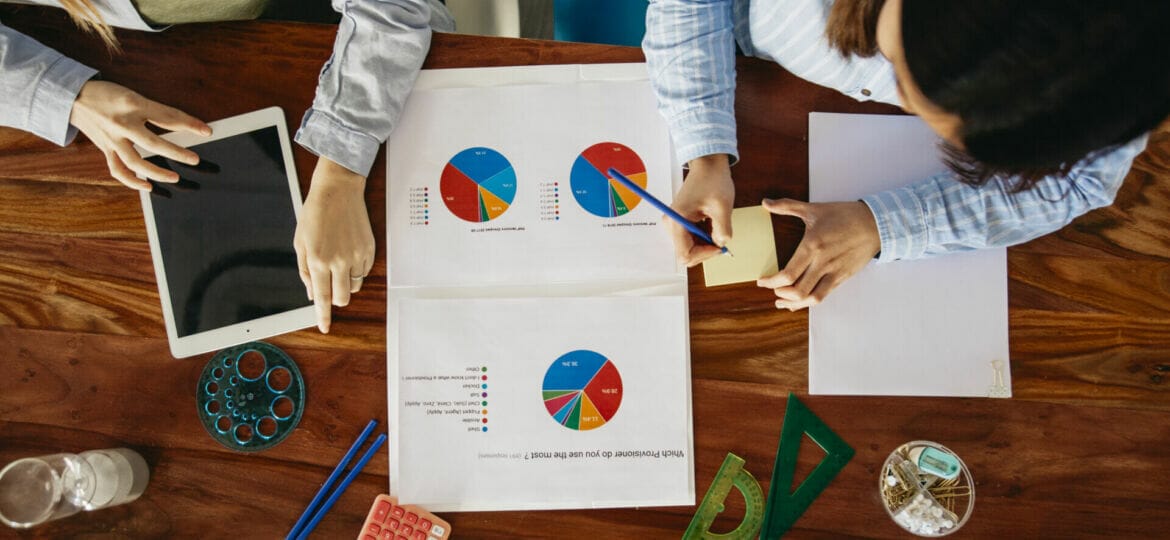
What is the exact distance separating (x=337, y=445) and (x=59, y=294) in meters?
0.40

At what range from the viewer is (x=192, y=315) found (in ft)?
2.68

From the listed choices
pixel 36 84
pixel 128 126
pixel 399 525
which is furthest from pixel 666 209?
pixel 36 84

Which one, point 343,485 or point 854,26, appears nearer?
point 854,26

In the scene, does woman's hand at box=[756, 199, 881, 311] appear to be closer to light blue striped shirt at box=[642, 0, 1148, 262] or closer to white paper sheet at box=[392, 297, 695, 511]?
light blue striped shirt at box=[642, 0, 1148, 262]

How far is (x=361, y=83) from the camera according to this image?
0.80 metres

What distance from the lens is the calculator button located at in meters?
0.79

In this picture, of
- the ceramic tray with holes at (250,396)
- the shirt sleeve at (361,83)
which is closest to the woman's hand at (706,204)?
the shirt sleeve at (361,83)

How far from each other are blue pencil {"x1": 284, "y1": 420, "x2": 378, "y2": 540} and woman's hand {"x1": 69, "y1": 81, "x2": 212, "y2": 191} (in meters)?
0.39

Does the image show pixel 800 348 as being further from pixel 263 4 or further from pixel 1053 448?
pixel 263 4

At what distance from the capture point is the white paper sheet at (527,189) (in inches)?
32.1

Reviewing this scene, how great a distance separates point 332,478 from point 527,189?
1.39 ft

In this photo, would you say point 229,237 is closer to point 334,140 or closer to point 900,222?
point 334,140

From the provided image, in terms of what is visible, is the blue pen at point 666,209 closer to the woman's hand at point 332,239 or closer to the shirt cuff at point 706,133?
the shirt cuff at point 706,133

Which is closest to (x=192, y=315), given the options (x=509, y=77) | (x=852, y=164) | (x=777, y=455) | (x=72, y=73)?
(x=72, y=73)
